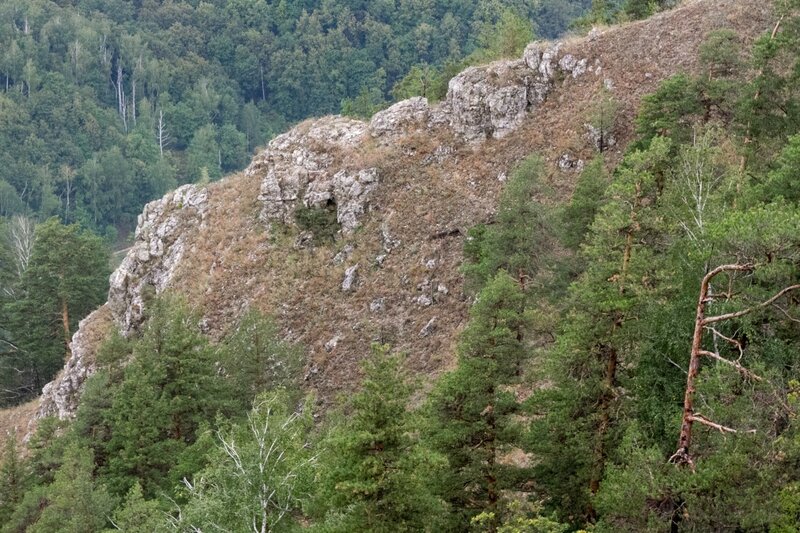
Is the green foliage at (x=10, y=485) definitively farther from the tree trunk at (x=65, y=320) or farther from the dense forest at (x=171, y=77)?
the dense forest at (x=171, y=77)

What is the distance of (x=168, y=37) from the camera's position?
15000 centimetres

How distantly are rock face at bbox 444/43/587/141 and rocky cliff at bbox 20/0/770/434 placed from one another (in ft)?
0.23

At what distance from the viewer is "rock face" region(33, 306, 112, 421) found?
3759cm

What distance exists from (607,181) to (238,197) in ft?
76.2

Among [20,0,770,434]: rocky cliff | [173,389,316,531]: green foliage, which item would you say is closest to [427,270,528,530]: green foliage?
[173,389,316,531]: green foliage

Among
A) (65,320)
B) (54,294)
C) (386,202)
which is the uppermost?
(386,202)

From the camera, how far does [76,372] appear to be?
38.3m

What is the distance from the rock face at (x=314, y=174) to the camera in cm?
3753

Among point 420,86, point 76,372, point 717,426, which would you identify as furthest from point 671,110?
point 76,372

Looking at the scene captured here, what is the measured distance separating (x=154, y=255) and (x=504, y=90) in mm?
20419

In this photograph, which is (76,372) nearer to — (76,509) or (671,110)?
(76,509)

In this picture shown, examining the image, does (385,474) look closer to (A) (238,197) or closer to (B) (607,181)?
(B) (607,181)

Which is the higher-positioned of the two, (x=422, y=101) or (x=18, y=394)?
(x=422, y=101)

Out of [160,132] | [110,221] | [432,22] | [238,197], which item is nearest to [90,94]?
[160,132]
